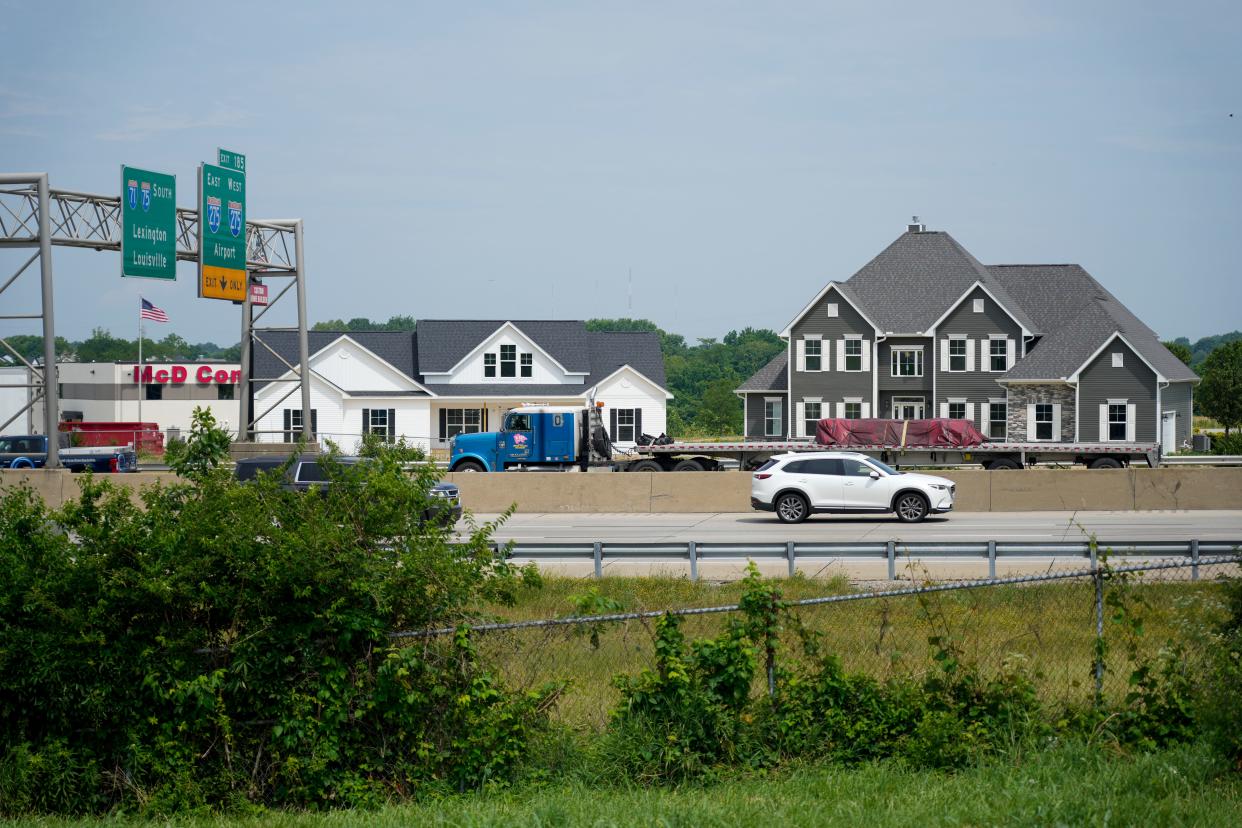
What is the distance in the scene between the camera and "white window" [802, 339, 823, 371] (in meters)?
62.2

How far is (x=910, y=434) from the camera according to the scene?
42125mm

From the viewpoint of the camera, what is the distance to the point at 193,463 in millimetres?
9672

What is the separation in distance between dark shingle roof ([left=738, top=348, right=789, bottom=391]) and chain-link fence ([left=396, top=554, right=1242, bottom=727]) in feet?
154

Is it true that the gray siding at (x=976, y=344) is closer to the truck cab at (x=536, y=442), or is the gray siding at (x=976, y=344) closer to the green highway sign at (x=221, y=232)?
the truck cab at (x=536, y=442)

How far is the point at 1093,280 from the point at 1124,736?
60420 millimetres

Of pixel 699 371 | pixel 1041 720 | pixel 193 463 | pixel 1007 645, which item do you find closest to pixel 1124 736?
pixel 1041 720

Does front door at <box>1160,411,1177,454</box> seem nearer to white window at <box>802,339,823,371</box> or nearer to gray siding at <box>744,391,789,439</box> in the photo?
white window at <box>802,339,823,371</box>

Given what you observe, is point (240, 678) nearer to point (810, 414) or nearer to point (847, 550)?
point (847, 550)

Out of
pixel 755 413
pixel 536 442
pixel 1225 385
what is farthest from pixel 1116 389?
pixel 536 442

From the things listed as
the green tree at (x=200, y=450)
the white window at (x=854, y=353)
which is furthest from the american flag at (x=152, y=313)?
the green tree at (x=200, y=450)

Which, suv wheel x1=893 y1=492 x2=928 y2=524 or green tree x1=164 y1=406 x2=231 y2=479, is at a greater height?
green tree x1=164 y1=406 x2=231 y2=479

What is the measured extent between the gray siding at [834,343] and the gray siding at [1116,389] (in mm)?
10524

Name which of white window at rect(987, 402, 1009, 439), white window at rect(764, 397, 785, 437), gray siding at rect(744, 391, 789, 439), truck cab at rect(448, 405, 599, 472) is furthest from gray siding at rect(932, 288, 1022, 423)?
truck cab at rect(448, 405, 599, 472)

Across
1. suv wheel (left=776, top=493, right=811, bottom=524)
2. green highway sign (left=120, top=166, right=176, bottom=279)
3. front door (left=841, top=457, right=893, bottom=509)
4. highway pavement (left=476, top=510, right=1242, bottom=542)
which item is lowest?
highway pavement (left=476, top=510, right=1242, bottom=542)
